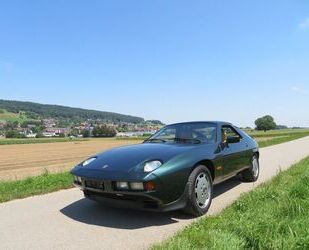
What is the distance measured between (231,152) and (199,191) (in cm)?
157

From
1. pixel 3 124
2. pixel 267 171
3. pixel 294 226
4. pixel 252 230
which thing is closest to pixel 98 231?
pixel 252 230

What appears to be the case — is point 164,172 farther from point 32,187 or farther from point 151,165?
point 32,187

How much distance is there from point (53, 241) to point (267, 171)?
696 cm

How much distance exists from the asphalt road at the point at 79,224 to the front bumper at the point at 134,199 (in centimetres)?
24

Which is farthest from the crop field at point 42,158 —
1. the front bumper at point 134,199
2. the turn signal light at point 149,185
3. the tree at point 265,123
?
the tree at point 265,123

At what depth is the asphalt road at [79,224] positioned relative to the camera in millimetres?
4105

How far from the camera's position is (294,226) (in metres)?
3.83

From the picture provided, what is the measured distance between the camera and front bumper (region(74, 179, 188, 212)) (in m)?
4.61

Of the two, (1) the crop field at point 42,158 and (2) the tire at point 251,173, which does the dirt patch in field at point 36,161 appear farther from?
(2) the tire at point 251,173

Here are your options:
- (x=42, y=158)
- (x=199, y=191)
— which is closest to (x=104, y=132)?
(x=42, y=158)

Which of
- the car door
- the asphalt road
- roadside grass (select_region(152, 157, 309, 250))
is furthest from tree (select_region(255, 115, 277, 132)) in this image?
roadside grass (select_region(152, 157, 309, 250))

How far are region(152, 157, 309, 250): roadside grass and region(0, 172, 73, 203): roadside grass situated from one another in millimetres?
3692

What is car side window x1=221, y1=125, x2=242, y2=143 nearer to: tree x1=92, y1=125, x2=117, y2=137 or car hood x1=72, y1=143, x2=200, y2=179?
car hood x1=72, y1=143, x2=200, y2=179

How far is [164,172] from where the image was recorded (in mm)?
4738
